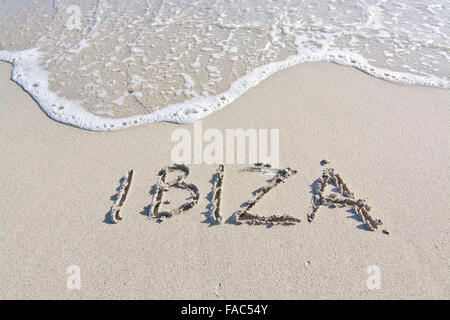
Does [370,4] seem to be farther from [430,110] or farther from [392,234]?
[392,234]

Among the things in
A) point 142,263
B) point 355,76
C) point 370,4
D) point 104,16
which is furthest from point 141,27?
point 142,263

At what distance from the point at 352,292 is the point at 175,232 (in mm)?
1231

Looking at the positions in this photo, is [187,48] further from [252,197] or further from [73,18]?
[252,197]

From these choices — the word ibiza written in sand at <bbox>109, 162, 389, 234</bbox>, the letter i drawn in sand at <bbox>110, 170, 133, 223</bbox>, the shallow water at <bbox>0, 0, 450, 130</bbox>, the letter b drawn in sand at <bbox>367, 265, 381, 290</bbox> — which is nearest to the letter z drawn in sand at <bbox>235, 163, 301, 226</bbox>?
the word ibiza written in sand at <bbox>109, 162, 389, 234</bbox>

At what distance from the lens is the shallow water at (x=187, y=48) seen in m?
3.76

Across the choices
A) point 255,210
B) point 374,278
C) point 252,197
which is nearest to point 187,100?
point 252,197

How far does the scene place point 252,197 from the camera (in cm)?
263

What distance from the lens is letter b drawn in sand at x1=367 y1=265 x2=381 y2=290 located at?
6.83ft

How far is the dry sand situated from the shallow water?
37 cm

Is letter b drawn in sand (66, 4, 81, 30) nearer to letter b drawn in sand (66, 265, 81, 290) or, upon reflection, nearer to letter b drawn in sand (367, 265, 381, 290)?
letter b drawn in sand (66, 265, 81, 290)

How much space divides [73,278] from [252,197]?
137 centimetres

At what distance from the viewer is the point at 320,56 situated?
423 centimetres

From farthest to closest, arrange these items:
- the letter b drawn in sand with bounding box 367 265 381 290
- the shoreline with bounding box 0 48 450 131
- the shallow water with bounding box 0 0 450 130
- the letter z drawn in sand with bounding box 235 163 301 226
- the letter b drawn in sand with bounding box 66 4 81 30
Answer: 1. the letter b drawn in sand with bounding box 66 4 81 30
2. the shallow water with bounding box 0 0 450 130
3. the shoreline with bounding box 0 48 450 131
4. the letter z drawn in sand with bounding box 235 163 301 226
5. the letter b drawn in sand with bounding box 367 265 381 290

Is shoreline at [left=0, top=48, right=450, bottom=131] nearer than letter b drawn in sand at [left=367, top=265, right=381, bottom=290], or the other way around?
letter b drawn in sand at [left=367, top=265, right=381, bottom=290]
